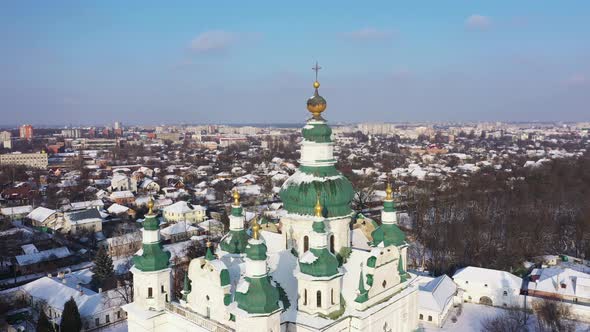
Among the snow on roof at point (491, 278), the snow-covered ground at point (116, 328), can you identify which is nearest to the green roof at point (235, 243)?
the snow-covered ground at point (116, 328)

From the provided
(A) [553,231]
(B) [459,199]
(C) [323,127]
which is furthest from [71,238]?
(A) [553,231]

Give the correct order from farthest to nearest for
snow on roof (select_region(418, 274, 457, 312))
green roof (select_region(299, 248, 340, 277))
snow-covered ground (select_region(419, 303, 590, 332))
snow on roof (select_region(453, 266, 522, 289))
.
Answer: snow on roof (select_region(453, 266, 522, 289))
snow on roof (select_region(418, 274, 457, 312))
snow-covered ground (select_region(419, 303, 590, 332))
green roof (select_region(299, 248, 340, 277))

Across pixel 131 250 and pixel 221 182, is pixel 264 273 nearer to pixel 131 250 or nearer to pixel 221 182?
pixel 131 250

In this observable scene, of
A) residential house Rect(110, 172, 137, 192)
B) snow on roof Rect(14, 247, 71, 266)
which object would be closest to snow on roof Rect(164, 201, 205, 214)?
snow on roof Rect(14, 247, 71, 266)

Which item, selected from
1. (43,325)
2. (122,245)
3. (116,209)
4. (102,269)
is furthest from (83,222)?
(43,325)

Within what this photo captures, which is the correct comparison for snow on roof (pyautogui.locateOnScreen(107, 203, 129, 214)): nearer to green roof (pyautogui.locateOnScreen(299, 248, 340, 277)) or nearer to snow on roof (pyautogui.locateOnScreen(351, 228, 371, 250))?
snow on roof (pyautogui.locateOnScreen(351, 228, 371, 250))
